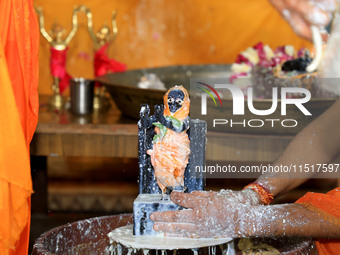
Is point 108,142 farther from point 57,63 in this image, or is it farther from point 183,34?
point 183,34

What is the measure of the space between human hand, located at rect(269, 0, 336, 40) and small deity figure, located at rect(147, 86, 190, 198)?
1642 mm

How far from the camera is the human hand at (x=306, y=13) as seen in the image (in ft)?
9.59

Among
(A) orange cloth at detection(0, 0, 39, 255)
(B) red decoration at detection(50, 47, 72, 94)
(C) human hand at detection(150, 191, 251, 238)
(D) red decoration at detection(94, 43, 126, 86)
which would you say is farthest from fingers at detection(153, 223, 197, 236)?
(D) red decoration at detection(94, 43, 126, 86)

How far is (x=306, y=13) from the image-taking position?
3.10m

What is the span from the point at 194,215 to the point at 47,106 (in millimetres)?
1802

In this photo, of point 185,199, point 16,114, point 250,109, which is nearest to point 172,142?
point 185,199

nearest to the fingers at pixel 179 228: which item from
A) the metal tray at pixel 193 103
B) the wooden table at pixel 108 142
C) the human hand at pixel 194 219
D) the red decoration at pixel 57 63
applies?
the human hand at pixel 194 219

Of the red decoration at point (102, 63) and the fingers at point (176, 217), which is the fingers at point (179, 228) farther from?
the red decoration at point (102, 63)

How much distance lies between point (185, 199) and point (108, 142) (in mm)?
1221

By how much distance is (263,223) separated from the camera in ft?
4.73

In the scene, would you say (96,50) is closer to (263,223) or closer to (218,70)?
(218,70)

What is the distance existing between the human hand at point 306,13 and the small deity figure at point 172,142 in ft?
5.39

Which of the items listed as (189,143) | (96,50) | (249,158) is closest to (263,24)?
(96,50)

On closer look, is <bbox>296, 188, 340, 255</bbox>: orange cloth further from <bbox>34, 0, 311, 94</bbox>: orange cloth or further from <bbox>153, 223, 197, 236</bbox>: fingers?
<bbox>34, 0, 311, 94</bbox>: orange cloth
